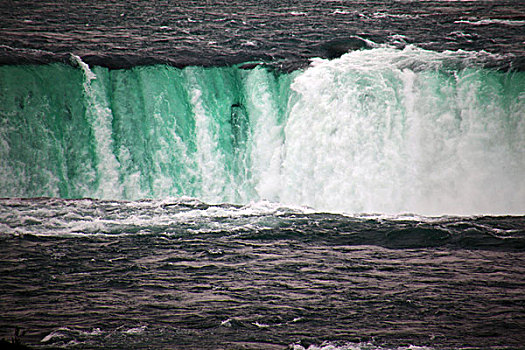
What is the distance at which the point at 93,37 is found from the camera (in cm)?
1859

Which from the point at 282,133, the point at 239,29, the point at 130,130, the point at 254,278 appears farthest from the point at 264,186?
the point at 239,29

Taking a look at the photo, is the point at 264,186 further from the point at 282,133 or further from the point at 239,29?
the point at 239,29

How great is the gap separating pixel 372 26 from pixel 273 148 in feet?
21.4

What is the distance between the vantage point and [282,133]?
15805 millimetres

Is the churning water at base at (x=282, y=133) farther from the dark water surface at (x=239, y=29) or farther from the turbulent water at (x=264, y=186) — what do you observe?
the dark water surface at (x=239, y=29)

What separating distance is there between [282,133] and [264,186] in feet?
4.37

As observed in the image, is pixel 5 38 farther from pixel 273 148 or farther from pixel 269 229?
pixel 269 229

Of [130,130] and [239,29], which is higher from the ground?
[239,29]

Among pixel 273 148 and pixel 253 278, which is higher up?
pixel 273 148

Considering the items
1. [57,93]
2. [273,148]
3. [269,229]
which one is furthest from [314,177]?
[57,93]

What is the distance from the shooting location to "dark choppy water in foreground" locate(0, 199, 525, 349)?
8375 millimetres

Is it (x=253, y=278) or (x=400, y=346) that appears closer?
(x=400, y=346)

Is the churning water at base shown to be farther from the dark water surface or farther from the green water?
the dark water surface

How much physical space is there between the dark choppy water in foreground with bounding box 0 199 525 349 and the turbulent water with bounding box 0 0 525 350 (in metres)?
0.04
